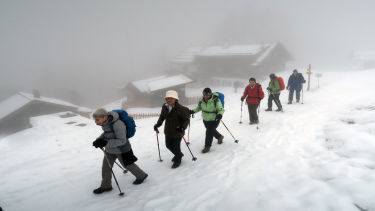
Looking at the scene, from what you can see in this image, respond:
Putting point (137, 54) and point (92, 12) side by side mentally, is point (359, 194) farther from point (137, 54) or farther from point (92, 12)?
point (92, 12)

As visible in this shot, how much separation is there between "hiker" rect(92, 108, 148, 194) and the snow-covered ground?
459mm

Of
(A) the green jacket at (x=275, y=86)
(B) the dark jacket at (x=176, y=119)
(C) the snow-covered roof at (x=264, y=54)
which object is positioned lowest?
(B) the dark jacket at (x=176, y=119)

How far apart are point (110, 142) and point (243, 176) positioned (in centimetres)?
294

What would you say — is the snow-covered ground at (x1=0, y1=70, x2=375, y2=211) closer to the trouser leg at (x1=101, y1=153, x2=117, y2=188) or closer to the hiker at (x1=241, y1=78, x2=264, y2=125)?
the trouser leg at (x1=101, y1=153, x2=117, y2=188)

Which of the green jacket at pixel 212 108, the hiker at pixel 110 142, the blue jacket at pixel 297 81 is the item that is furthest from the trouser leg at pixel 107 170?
the blue jacket at pixel 297 81

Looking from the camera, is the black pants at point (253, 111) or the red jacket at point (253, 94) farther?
the black pants at point (253, 111)

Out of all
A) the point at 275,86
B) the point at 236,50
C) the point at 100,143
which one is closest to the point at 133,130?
the point at 100,143

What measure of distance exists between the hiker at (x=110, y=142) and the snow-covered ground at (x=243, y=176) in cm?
46

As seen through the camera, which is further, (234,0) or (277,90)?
(234,0)

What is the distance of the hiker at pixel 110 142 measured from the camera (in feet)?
13.4

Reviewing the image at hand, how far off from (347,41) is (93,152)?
422ft

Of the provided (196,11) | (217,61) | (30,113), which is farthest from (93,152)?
(196,11)

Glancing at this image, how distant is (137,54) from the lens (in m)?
119

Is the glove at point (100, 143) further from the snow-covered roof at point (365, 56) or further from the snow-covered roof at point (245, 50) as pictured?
the snow-covered roof at point (365, 56)
